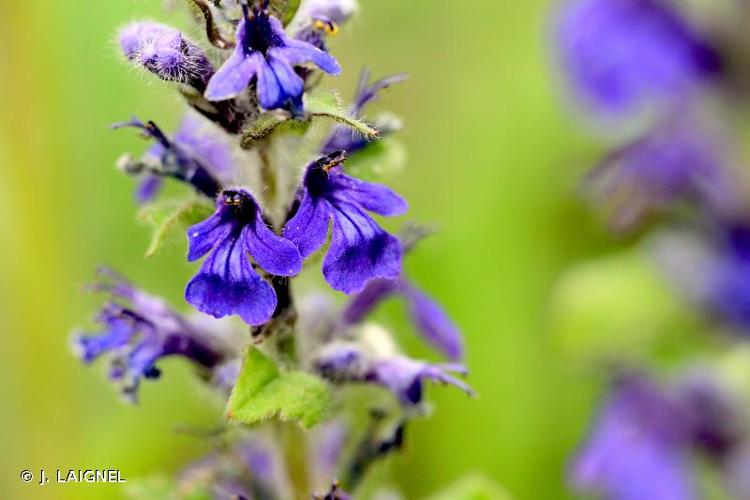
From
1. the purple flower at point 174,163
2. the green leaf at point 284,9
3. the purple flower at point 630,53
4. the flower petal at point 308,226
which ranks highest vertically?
the purple flower at point 630,53

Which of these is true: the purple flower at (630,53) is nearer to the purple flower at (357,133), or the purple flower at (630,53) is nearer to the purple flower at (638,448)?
the purple flower at (638,448)

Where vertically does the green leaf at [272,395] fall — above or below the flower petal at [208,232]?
below

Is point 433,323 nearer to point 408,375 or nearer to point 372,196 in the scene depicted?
point 408,375

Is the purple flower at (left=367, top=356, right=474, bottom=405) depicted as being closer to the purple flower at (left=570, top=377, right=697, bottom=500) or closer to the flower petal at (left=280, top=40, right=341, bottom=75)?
the flower petal at (left=280, top=40, right=341, bottom=75)

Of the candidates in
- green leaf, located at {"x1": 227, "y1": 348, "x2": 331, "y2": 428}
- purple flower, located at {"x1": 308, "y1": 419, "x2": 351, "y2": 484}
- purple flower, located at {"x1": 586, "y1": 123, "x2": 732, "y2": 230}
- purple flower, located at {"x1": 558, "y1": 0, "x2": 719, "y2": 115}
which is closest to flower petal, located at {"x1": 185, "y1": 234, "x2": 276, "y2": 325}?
green leaf, located at {"x1": 227, "y1": 348, "x2": 331, "y2": 428}

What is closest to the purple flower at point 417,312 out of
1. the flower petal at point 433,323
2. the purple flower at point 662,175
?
the flower petal at point 433,323
